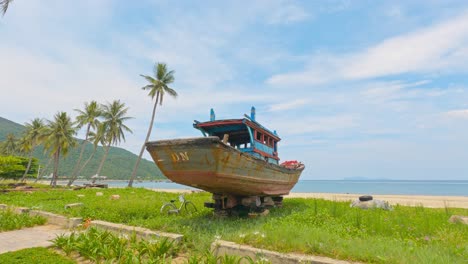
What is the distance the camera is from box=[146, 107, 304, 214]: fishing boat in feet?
24.0

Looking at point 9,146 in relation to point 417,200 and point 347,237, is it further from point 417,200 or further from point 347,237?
point 417,200

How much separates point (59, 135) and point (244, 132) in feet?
119

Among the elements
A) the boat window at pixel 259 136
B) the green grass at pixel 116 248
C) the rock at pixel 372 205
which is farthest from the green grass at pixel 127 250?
the rock at pixel 372 205

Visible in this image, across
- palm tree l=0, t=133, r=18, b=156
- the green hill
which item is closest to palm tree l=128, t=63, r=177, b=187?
palm tree l=0, t=133, r=18, b=156

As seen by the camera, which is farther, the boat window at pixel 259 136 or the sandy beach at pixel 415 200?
the sandy beach at pixel 415 200

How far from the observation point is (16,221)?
8.26 m

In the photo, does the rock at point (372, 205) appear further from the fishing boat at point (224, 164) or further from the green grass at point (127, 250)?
the green grass at point (127, 250)

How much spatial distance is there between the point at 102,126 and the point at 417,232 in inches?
1585

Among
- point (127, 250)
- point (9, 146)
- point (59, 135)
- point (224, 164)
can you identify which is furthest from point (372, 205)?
point (9, 146)

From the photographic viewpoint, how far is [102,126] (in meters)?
39.1

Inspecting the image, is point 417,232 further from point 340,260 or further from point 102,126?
point 102,126

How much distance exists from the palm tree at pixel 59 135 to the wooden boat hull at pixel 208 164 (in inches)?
1418

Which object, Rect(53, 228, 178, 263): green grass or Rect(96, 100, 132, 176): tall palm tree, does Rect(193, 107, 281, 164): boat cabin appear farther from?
Rect(96, 100, 132, 176): tall palm tree

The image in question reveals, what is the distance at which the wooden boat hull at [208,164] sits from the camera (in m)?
7.24
